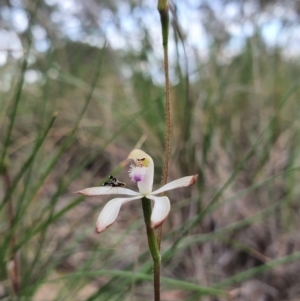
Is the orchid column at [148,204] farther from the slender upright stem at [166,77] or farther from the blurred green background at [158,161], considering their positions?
the blurred green background at [158,161]

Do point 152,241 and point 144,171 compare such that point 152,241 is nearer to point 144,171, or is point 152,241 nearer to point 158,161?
point 144,171

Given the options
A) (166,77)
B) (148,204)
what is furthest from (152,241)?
(166,77)

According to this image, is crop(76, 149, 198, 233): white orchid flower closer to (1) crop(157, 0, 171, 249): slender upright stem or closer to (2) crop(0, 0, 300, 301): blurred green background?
(1) crop(157, 0, 171, 249): slender upright stem

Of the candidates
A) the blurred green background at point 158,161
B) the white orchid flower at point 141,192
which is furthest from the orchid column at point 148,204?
the blurred green background at point 158,161

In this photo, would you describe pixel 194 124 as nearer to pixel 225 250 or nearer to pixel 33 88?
pixel 225 250

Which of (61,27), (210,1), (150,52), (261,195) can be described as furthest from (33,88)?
(261,195)
